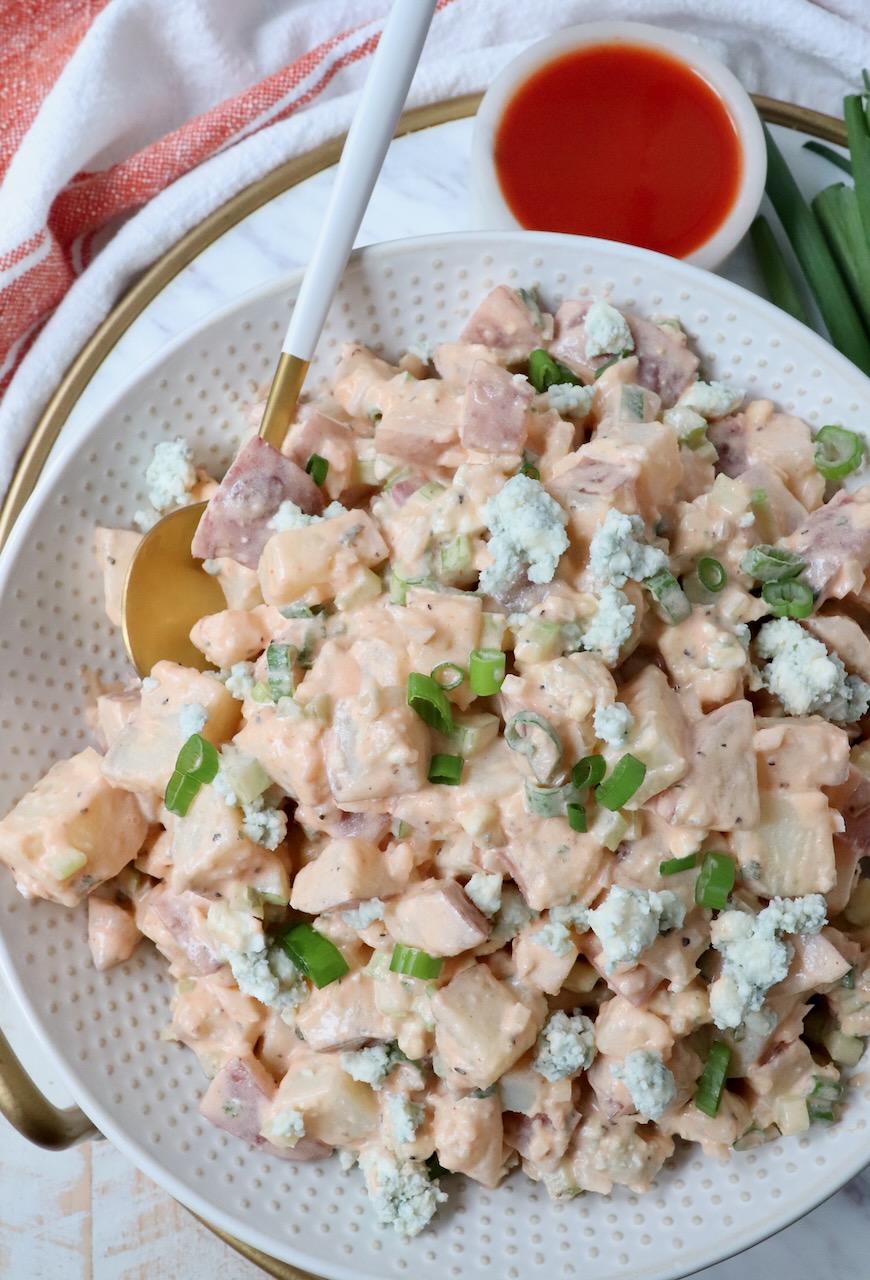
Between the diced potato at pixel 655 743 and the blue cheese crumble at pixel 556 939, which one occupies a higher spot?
the diced potato at pixel 655 743

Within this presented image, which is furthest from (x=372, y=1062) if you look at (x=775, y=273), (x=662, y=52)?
(x=662, y=52)

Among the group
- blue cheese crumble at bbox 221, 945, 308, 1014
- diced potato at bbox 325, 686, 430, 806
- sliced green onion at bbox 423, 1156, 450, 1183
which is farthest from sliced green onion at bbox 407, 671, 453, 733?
sliced green onion at bbox 423, 1156, 450, 1183

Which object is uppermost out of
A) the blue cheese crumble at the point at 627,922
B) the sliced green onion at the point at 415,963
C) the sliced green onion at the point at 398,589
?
the sliced green onion at the point at 398,589

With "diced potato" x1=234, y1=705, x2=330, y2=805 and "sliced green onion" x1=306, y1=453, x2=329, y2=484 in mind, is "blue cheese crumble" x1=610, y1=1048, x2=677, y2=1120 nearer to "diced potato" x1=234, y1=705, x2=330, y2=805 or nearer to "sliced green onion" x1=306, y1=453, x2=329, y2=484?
"diced potato" x1=234, y1=705, x2=330, y2=805

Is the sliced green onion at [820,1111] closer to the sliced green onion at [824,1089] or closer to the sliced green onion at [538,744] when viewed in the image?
the sliced green onion at [824,1089]

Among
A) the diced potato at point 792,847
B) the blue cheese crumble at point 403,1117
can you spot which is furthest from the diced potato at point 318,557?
the blue cheese crumble at point 403,1117

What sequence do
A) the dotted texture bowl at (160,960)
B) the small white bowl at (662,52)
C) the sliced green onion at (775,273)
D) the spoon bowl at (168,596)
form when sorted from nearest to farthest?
the dotted texture bowl at (160,960)
the spoon bowl at (168,596)
the small white bowl at (662,52)
the sliced green onion at (775,273)
